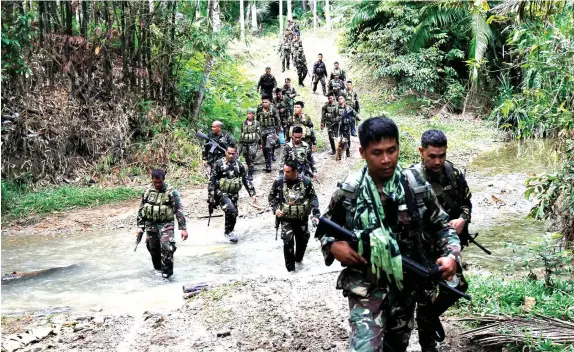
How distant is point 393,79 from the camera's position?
2509 centimetres

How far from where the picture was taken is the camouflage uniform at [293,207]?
7.50 meters

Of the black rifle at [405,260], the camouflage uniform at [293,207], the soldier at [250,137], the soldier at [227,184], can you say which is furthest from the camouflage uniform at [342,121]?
the black rifle at [405,260]

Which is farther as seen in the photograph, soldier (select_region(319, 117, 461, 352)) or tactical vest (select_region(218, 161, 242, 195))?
tactical vest (select_region(218, 161, 242, 195))

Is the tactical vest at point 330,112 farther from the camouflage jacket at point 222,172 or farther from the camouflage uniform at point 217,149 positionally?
the camouflage jacket at point 222,172

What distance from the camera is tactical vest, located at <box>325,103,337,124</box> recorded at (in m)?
15.9

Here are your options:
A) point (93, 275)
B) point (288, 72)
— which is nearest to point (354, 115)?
point (93, 275)

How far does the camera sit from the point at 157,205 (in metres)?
7.82

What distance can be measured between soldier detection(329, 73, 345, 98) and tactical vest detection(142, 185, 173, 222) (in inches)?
462

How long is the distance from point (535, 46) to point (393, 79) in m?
19.5

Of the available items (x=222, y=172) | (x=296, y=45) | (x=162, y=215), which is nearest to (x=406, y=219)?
(x=162, y=215)

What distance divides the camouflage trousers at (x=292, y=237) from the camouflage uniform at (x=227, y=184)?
2.29 meters

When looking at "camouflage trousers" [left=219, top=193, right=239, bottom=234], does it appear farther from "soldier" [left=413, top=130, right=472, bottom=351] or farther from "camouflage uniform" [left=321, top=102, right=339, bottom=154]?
"camouflage uniform" [left=321, top=102, right=339, bottom=154]

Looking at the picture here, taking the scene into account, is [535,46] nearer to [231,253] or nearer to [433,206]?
[433,206]

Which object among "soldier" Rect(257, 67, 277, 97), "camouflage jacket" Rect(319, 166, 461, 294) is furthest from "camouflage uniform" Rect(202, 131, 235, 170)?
"camouflage jacket" Rect(319, 166, 461, 294)
